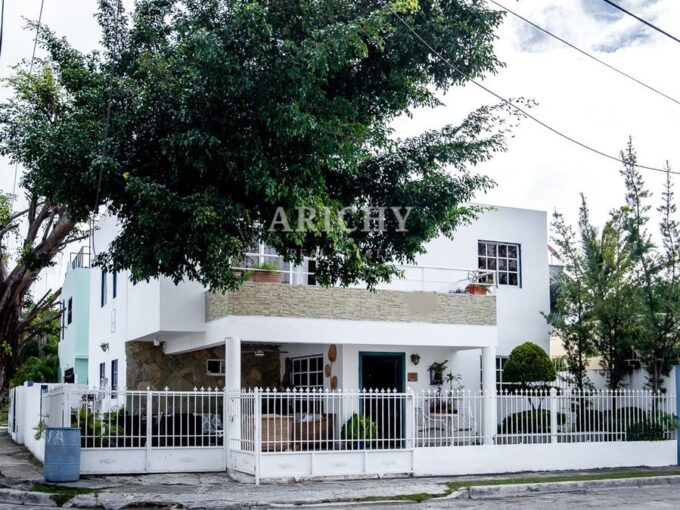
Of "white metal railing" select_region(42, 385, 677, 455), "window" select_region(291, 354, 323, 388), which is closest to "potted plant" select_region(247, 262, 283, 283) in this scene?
"white metal railing" select_region(42, 385, 677, 455)

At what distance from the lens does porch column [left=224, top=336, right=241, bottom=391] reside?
1777cm

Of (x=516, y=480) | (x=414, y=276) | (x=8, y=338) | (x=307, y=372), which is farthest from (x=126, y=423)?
(x=8, y=338)

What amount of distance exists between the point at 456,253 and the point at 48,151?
12014 millimetres

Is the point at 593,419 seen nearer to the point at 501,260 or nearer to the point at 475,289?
the point at 475,289

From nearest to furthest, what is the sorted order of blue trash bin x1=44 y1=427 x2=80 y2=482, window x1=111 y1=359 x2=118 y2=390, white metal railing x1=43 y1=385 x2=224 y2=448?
blue trash bin x1=44 y1=427 x2=80 y2=482, white metal railing x1=43 y1=385 x2=224 y2=448, window x1=111 y1=359 x2=118 y2=390

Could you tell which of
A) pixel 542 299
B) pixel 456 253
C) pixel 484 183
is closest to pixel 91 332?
pixel 456 253

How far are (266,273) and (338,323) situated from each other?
1.91m

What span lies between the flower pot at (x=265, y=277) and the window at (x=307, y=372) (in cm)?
347

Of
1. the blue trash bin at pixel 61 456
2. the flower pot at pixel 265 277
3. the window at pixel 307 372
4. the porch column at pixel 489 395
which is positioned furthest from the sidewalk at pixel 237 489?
the window at pixel 307 372

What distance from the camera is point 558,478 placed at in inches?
671

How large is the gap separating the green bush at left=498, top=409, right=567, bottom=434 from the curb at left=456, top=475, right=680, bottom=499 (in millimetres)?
2050

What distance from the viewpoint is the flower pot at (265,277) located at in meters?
18.4

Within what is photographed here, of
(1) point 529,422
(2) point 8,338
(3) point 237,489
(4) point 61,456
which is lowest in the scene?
(3) point 237,489

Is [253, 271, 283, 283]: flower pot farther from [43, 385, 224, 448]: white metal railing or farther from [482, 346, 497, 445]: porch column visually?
[482, 346, 497, 445]: porch column
